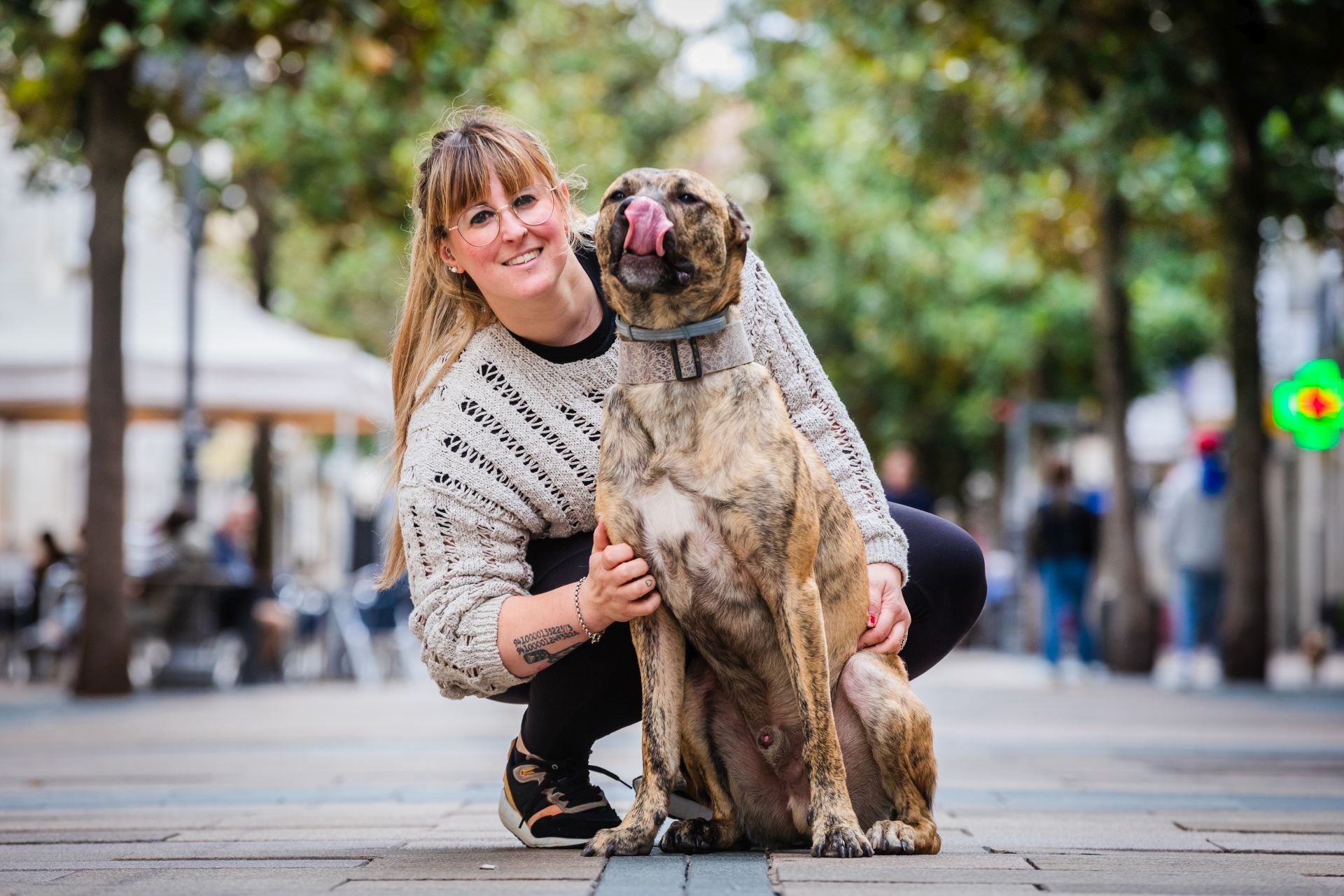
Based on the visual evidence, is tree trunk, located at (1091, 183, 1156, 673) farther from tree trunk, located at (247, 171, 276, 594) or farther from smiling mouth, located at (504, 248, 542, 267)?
smiling mouth, located at (504, 248, 542, 267)

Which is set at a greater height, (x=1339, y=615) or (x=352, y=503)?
(x=352, y=503)

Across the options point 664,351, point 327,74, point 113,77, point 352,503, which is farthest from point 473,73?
point 664,351

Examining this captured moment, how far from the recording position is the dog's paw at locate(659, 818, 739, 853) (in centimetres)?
404

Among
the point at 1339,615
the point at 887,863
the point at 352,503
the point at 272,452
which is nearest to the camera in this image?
the point at 887,863

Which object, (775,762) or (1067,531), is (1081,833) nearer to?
(775,762)

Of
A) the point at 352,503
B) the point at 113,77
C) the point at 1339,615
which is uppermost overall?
the point at 113,77

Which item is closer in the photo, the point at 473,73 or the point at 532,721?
the point at 532,721

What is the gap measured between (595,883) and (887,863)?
2.22ft

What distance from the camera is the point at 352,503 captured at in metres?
17.4

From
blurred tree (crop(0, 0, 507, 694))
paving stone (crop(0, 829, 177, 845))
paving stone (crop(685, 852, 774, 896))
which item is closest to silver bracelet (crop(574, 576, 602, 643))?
paving stone (crop(685, 852, 774, 896))

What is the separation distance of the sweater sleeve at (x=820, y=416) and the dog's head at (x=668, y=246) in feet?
1.89

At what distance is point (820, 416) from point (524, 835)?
132 cm

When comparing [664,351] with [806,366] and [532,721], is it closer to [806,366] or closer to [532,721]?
[806,366]

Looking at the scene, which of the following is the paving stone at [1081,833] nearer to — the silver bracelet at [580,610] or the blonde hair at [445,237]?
the silver bracelet at [580,610]
